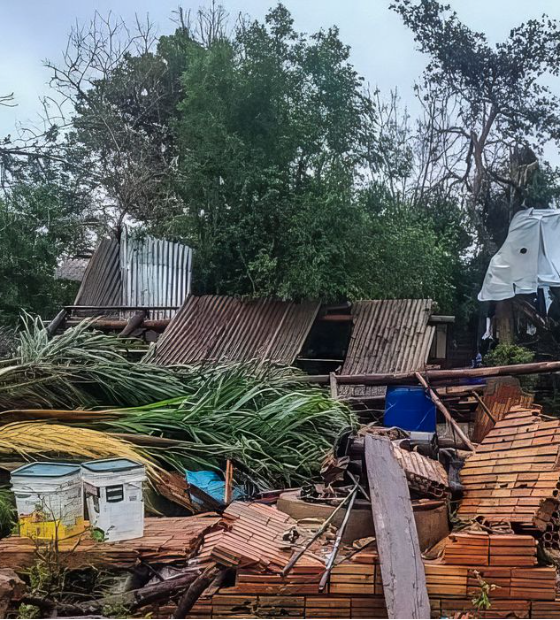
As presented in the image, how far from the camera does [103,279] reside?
11195 millimetres

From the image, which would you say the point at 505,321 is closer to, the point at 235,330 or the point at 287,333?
the point at 287,333

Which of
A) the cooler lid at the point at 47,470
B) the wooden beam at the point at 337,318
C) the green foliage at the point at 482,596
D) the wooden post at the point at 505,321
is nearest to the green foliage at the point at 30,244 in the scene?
the wooden beam at the point at 337,318

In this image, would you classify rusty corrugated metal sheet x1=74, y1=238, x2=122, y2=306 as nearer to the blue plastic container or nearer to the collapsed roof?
the collapsed roof

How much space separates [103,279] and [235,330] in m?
3.11

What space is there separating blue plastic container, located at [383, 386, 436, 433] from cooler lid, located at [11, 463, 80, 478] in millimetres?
4639

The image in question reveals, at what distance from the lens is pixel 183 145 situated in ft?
36.2

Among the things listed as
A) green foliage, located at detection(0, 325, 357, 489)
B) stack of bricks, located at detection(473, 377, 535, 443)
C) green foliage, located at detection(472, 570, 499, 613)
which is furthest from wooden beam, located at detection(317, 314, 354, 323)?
green foliage, located at detection(472, 570, 499, 613)

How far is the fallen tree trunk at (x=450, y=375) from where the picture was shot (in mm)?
7234

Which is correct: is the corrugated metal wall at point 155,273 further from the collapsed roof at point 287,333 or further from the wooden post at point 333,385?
the wooden post at point 333,385

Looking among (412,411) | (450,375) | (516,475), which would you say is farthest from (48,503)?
(450,375)

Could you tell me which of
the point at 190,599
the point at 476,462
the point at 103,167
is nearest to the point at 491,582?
the point at 190,599

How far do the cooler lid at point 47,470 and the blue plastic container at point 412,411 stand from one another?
464 cm

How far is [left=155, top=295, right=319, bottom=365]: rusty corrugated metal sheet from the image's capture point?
9016 mm

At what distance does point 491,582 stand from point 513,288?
1032 cm
